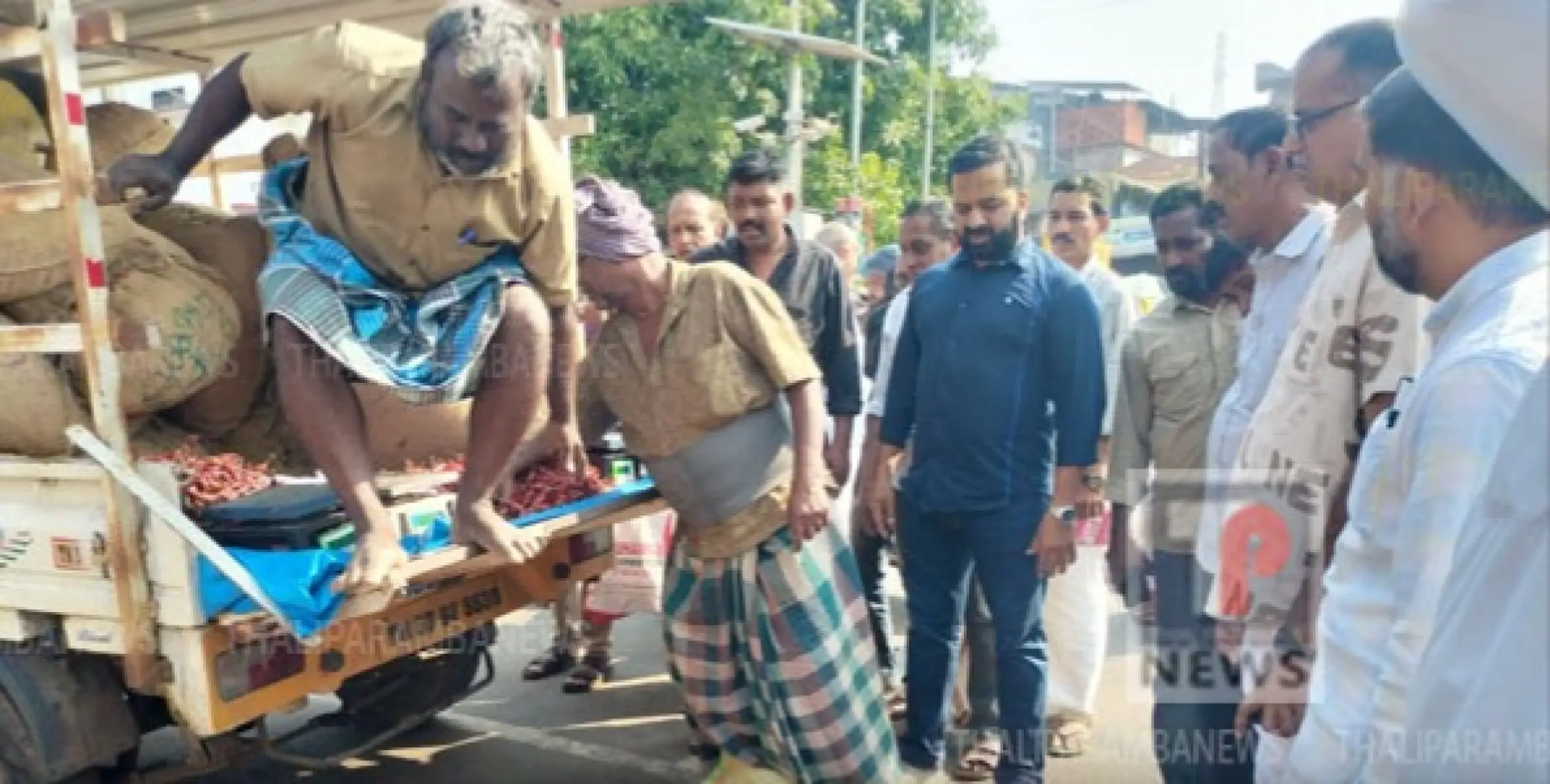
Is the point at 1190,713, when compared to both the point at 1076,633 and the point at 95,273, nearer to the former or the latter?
the point at 1076,633

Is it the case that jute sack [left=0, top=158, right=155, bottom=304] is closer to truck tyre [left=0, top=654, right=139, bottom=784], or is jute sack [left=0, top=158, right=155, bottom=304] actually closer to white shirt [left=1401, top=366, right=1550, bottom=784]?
truck tyre [left=0, top=654, right=139, bottom=784]

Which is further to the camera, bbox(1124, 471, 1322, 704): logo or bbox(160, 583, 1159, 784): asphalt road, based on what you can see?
bbox(160, 583, 1159, 784): asphalt road

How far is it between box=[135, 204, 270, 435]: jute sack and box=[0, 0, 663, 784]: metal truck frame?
0.47 meters

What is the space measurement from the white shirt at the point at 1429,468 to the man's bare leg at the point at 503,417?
5.40 feet

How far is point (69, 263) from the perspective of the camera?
2.65 metres

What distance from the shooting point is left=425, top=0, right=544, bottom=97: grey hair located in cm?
232

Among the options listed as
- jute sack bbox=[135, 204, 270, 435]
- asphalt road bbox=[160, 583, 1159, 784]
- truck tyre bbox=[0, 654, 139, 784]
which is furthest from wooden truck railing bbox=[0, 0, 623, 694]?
asphalt road bbox=[160, 583, 1159, 784]

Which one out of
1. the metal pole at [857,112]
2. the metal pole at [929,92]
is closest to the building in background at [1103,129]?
the metal pole at [929,92]

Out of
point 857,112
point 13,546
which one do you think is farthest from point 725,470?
point 857,112

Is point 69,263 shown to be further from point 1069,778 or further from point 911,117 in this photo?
point 911,117

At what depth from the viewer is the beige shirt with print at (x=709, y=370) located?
2842mm

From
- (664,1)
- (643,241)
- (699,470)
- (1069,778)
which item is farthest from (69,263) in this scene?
(1069,778)

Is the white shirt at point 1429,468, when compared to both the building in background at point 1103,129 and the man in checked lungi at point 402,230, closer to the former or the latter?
Result: the man in checked lungi at point 402,230

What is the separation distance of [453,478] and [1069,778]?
206 centimetres
